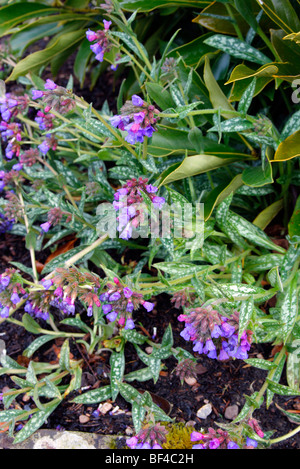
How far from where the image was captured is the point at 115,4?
1.82m

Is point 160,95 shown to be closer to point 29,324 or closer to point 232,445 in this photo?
point 29,324

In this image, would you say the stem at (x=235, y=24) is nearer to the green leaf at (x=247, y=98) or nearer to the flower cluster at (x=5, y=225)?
the green leaf at (x=247, y=98)

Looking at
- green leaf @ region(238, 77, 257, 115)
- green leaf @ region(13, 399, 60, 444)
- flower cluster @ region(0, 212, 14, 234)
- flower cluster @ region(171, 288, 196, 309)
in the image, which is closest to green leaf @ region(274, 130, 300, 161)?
green leaf @ region(238, 77, 257, 115)

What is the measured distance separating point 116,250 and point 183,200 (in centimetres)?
84

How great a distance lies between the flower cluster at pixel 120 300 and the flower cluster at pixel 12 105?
3.11 feet

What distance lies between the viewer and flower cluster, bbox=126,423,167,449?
1581 millimetres

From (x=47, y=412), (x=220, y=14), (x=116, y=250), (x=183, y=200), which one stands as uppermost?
(x=220, y=14)

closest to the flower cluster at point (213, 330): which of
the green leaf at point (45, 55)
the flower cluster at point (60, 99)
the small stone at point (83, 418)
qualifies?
the small stone at point (83, 418)

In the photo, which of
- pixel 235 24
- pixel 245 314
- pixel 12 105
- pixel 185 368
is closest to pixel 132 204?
pixel 245 314

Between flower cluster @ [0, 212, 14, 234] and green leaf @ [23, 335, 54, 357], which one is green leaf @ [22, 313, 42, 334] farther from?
flower cluster @ [0, 212, 14, 234]

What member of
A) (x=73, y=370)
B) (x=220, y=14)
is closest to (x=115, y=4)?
(x=220, y=14)

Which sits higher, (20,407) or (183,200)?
(183,200)

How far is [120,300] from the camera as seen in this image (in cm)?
161
